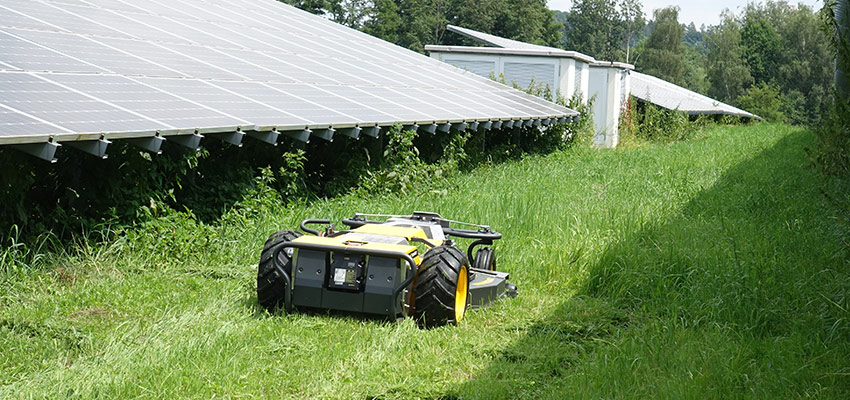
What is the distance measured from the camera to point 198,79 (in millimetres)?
10617

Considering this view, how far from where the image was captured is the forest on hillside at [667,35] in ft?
223

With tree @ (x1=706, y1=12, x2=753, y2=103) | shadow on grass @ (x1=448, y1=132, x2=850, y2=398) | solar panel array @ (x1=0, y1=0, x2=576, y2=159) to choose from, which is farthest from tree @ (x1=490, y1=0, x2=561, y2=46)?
shadow on grass @ (x1=448, y1=132, x2=850, y2=398)

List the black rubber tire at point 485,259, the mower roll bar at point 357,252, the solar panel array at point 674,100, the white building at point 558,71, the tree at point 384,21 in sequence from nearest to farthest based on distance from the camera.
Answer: the mower roll bar at point 357,252 < the black rubber tire at point 485,259 < the white building at point 558,71 < the solar panel array at point 674,100 < the tree at point 384,21

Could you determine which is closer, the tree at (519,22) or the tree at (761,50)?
the tree at (519,22)

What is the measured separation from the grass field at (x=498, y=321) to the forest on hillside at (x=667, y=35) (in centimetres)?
5515

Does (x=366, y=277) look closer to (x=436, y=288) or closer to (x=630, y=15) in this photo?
(x=436, y=288)

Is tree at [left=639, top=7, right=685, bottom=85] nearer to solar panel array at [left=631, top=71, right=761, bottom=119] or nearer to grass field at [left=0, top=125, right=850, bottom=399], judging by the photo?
solar panel array at [left=631, top=71, right=761, bottom=119]

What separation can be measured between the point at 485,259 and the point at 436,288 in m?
1.50

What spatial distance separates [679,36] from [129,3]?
81.2 meters

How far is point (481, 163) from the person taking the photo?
16.2 meters

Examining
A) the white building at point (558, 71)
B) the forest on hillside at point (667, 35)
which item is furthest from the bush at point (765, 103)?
the white building at point (558, 71)

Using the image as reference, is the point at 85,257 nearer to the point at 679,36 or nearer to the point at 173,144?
the point at 173,144

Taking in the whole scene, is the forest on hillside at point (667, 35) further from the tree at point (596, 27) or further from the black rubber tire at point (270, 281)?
the black rubber tire at point (270, 281)

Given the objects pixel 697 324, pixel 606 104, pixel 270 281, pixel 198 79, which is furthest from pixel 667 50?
pixel 270 281
